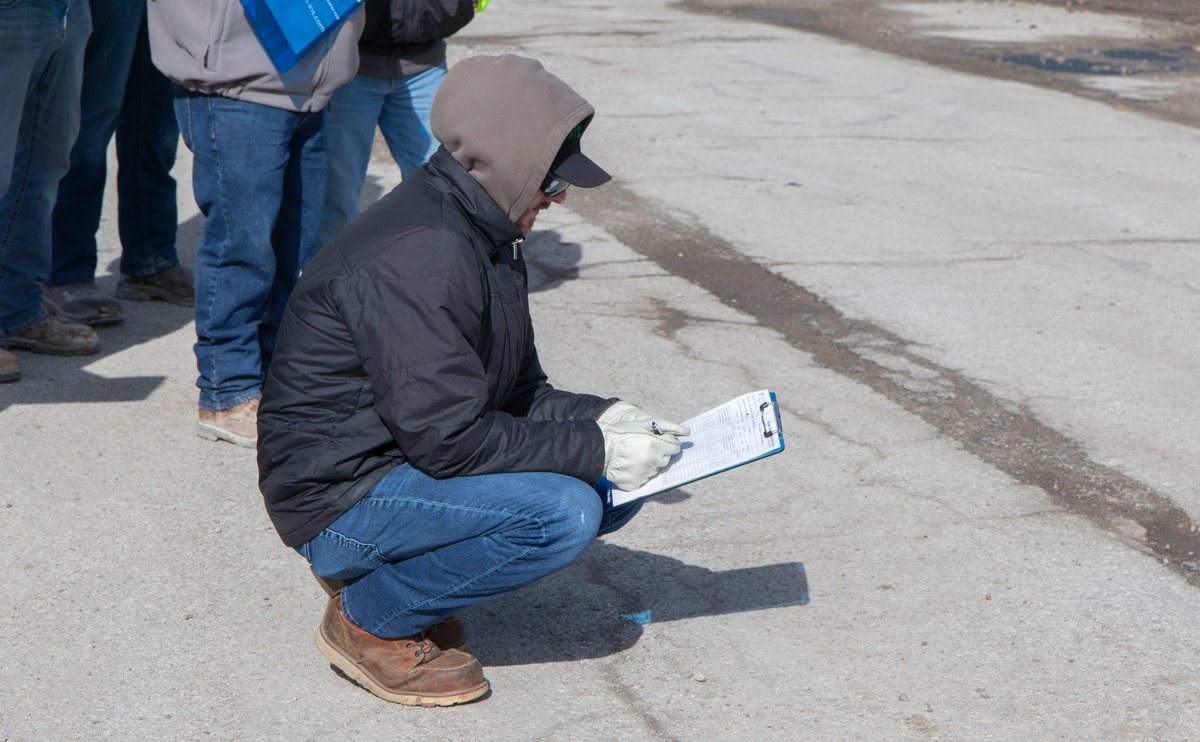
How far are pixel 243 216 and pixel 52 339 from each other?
1220 mm

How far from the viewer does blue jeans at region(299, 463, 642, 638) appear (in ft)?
9.36

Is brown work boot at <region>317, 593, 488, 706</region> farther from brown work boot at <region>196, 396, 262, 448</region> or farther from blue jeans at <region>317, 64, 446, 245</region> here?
blue jeans at <region>317, 64, 446, 245</region>

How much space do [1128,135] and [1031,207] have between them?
2.29 metres

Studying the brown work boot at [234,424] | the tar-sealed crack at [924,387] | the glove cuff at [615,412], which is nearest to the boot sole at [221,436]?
the brown work boot at [234,424]

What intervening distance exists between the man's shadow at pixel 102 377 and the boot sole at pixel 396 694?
1965mm

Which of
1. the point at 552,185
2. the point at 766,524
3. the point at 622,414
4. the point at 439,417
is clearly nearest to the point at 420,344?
the point at 439,417

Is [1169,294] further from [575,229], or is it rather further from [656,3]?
[656,3]

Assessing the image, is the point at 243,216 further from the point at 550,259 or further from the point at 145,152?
the point at 550,259

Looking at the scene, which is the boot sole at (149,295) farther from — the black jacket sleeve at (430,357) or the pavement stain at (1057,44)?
the pavement stain at (1057,44)

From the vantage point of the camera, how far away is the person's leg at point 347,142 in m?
4.82

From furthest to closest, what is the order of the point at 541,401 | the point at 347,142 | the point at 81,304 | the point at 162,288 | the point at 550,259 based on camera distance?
the point at 550,259 → the point at 162,288 → the point at 81,304 → the point at 347,142 → the point at 541,401

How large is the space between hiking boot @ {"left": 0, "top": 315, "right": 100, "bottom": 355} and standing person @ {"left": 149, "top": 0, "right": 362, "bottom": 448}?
82 centimetres

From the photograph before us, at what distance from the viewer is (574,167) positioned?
9.50ft

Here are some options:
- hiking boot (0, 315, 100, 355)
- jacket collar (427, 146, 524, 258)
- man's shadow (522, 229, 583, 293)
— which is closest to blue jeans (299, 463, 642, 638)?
jacket collar (427, 146, 524, 258)
